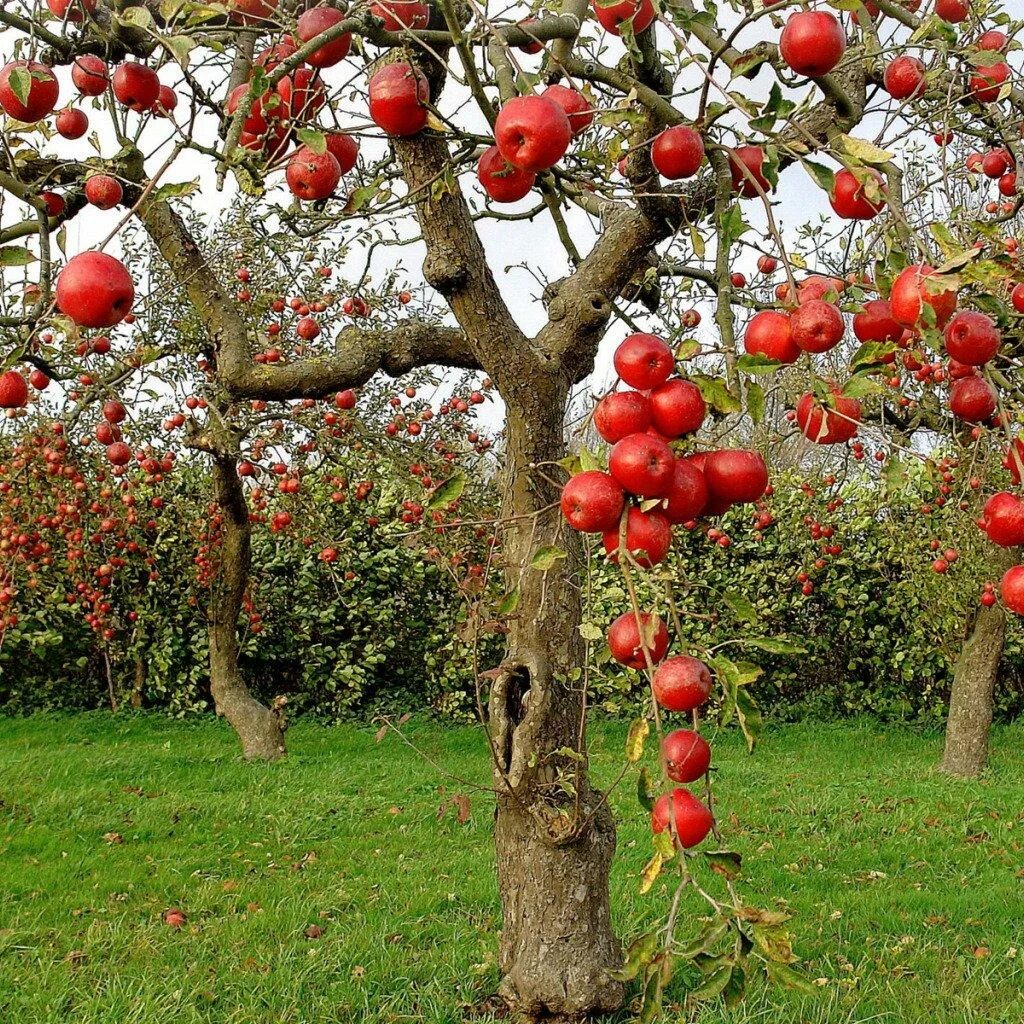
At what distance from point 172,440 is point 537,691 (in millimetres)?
4723

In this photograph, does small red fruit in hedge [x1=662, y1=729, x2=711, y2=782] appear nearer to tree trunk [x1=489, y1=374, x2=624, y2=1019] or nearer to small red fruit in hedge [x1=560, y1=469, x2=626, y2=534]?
small red fruit in hedge [x1=560, y1=469, x2=626, y2=534]

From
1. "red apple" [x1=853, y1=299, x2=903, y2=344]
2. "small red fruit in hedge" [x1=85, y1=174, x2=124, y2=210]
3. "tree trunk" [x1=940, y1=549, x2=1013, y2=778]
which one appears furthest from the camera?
"tree trunk" [x1=940, y1=549, x2=1013, y2=778]

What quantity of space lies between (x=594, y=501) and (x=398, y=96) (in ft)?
3.32

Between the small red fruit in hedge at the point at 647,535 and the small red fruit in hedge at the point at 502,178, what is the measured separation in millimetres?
749

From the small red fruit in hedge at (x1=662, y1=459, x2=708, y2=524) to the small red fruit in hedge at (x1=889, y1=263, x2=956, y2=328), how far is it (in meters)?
0.36

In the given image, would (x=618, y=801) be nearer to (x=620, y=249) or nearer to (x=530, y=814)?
(x=530, y=814)

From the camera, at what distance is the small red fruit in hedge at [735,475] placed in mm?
1339

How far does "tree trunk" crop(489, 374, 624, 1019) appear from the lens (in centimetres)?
312

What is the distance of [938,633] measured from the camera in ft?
26.9

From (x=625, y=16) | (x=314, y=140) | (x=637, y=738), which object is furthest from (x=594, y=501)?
(x=625, y=16)

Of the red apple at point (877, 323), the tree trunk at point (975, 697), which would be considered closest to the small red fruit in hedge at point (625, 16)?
the red apple at point (877, 323)

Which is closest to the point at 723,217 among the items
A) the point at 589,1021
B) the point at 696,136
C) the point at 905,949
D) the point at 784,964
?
the point at 696,136

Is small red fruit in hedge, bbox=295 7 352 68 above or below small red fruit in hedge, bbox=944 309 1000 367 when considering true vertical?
above

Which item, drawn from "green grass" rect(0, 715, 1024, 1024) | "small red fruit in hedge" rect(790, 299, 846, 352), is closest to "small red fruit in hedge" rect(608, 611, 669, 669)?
"small red fruit in hedge" rect(790, 299, 846, 352)
